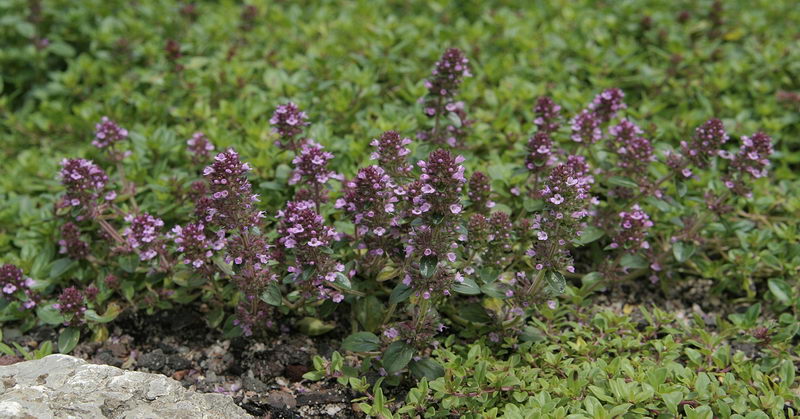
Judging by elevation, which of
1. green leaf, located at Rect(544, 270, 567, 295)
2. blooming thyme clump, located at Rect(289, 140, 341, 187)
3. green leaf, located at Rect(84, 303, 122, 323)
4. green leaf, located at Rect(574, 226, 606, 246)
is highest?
blooming thyme clump, located at Rect(289, 140, 341, 187)

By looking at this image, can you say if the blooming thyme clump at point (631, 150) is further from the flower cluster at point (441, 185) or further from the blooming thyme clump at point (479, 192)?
the flower cluster at point (441, 185)

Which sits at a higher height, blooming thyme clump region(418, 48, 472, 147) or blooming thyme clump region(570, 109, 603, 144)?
blooming thyme clump region(418, 48, 472, 147)

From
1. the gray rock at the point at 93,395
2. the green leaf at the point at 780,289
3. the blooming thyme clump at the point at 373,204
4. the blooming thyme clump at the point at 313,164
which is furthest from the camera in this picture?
the green leaf at the point at 780,289

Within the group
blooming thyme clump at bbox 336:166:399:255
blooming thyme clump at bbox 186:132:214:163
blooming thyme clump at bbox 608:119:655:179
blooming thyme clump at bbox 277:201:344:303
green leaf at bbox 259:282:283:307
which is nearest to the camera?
blooming thyme clump at bbox 277:201:344:303

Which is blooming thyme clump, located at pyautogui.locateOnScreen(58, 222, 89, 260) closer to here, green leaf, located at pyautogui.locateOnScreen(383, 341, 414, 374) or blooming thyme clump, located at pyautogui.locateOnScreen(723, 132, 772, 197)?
green leaf, located at pyautogui.locateOnScreen(383, 341, 414, 374)

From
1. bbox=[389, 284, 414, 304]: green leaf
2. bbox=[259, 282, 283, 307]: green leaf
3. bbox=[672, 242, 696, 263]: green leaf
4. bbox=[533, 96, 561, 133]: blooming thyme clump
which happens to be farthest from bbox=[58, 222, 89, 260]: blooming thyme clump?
bbox=[672, 242, 696, 263]: green leaf

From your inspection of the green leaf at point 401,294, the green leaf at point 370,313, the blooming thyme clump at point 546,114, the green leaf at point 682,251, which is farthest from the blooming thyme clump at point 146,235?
the green leaf at point 682,251

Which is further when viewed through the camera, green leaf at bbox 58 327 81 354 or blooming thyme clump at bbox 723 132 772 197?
blooming thyme clump at bbox 723 132 772 197
